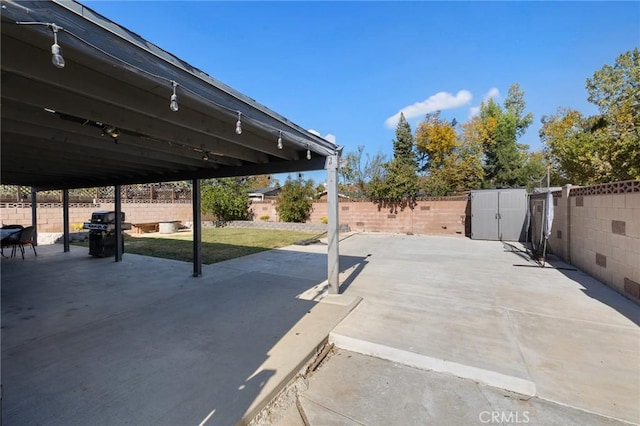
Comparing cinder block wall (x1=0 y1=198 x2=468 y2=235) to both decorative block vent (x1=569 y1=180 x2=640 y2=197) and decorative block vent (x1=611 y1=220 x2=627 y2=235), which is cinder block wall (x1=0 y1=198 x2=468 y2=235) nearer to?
decorative block vent (x1=569 y1=180 x2=640 y2=197)

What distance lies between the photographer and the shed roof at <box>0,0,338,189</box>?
5.43 ft

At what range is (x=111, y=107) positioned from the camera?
9.22 feet

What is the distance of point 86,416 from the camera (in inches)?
74.4

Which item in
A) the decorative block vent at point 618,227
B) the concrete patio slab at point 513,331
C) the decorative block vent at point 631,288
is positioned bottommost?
the concrete patio slab at point 513,331

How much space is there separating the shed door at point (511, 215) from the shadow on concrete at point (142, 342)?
876 cm

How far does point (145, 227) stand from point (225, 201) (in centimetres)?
439

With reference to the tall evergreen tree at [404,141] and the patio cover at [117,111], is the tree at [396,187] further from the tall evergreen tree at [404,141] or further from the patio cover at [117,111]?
the patio cover at [117,111]

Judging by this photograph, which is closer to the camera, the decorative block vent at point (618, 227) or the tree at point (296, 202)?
the decorative block vent at point (618, 227)

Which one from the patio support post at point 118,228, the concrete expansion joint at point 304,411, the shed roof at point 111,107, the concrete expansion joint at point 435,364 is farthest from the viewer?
the patio support post at point 118,228

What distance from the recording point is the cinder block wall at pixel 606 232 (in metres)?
4.26

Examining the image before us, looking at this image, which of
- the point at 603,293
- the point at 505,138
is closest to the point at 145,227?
the point at 603,293

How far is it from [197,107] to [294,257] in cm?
574

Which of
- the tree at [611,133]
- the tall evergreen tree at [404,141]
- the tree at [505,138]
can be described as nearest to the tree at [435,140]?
the tall evergreen tree at [404,141]

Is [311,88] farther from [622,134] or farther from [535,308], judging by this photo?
[622,134]
